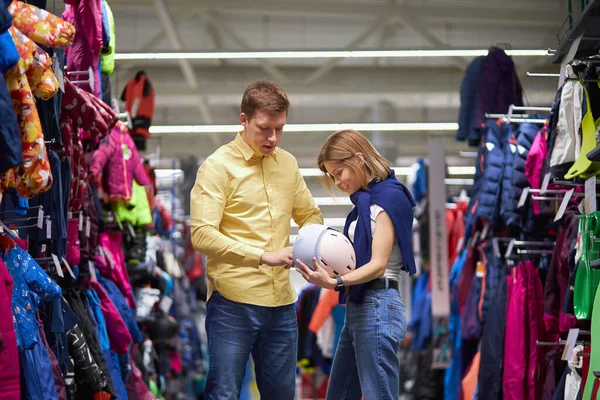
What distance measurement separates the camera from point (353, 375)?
4121mm

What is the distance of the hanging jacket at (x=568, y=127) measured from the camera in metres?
4.78

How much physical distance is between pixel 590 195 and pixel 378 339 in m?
1.36

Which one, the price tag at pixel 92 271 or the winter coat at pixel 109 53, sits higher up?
the winter coat at pixel 109 53

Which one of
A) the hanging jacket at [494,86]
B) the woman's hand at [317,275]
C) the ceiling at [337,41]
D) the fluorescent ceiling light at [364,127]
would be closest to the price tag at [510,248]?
the hanging jacket at [494,86]

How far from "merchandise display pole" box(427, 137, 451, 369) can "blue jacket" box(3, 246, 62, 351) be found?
428 centimetres

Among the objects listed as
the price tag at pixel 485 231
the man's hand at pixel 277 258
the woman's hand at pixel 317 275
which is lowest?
the price tag at pixel 485 231

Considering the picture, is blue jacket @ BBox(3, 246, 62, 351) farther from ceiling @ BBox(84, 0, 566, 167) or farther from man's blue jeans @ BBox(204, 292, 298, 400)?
ceiling @ BBox(84, 0, 566, 167)

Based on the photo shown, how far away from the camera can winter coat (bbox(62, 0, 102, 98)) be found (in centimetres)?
545

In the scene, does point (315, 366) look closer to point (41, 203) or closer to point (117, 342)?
point (117, 342)

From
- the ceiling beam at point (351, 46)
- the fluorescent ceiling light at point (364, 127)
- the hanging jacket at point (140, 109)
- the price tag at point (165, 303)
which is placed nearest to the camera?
the hanging jacket at point (140, 109)

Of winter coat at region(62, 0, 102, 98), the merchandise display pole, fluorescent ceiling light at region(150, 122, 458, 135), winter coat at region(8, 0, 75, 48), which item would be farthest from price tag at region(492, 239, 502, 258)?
fluorescent ceiling light at region(150, 122, 458, 135)

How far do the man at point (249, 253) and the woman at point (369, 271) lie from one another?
0.68 ft

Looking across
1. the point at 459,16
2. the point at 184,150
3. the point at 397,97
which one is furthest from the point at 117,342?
the point at 184,150

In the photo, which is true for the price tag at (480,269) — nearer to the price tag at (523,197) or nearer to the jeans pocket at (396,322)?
the price tag at (523,197)
